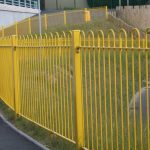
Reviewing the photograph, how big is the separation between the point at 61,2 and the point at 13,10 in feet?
73.2

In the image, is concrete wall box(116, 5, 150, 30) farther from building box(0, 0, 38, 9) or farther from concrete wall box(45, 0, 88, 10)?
concrete wall box(45, 0, 88, 10)

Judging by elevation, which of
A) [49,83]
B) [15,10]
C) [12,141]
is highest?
[15,10]

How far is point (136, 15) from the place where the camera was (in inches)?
1517

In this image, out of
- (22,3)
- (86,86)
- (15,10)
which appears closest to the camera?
(86,86)

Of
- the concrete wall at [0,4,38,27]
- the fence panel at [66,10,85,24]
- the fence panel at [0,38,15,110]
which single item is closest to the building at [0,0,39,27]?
the concrete wall at [0,4,38,27]

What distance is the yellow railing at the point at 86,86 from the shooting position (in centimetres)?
694

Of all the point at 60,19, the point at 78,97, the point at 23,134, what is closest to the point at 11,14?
the point at 60,19

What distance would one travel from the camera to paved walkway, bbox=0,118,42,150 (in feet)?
32.7

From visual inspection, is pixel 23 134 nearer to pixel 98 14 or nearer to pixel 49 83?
pixel 49 83

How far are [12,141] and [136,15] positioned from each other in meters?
28.8

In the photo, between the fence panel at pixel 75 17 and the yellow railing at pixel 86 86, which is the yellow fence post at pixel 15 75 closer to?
the yellow railing at pixel 86 86

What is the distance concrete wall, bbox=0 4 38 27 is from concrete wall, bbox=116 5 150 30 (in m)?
7.70

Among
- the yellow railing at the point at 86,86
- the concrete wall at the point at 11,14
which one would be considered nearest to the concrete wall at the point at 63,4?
the concrete wall at the point at 11,14

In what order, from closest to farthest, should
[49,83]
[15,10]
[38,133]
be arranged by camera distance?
1. [49,83]
2. [38,133]
3. [15,10]
